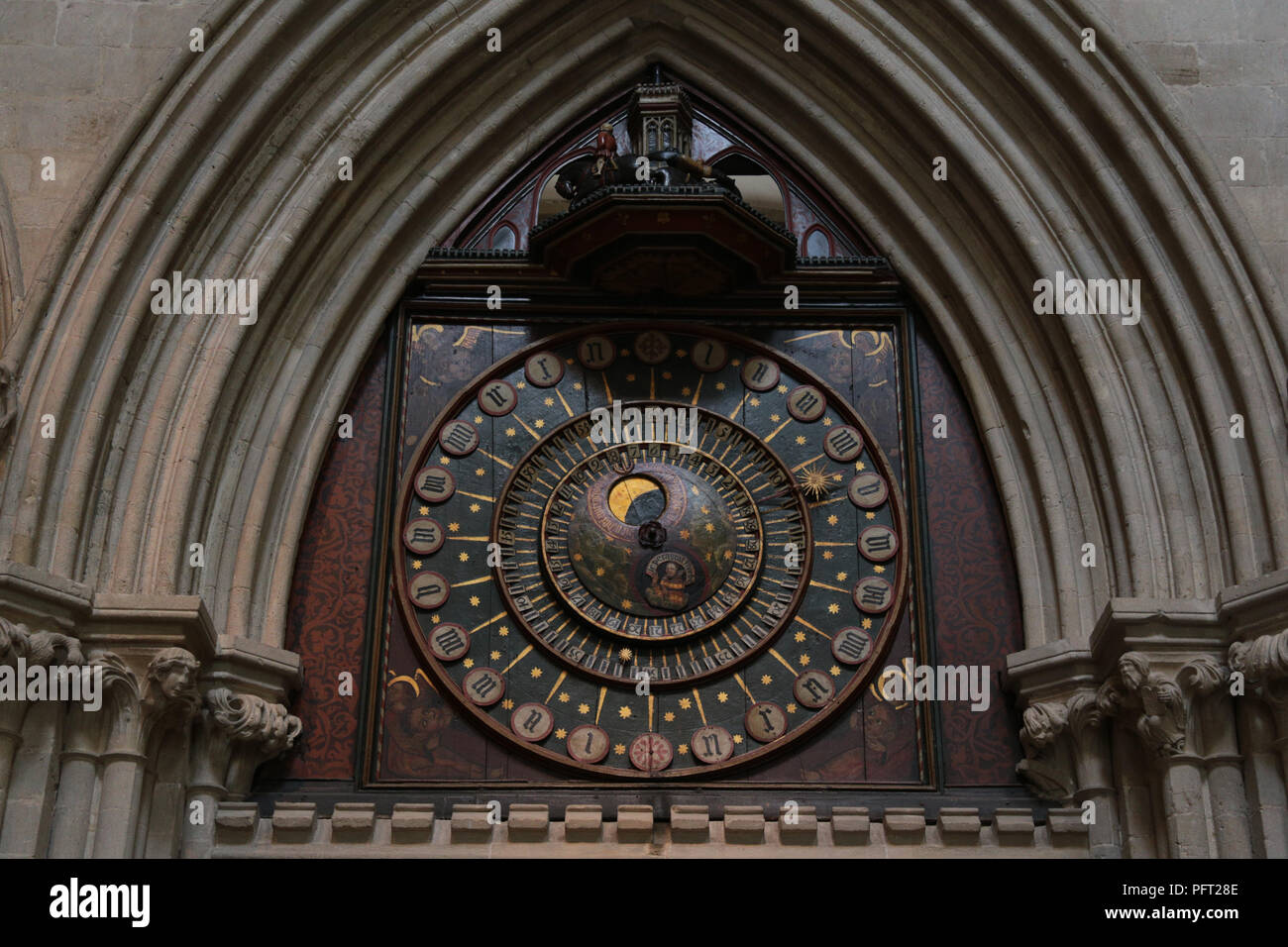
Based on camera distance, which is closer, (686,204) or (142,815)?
(142,815)

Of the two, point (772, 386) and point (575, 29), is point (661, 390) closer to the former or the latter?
point (772, 386)

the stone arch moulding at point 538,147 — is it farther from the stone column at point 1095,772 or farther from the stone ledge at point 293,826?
the stone ledge at point 293,826

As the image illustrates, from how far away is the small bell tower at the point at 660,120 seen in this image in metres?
9.51

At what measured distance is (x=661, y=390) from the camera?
9422mm

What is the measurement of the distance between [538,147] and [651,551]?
236 cm

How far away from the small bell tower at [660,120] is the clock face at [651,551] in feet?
3.13

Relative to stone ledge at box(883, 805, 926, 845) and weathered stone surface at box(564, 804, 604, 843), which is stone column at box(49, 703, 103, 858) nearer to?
weathered stone surface at box(564, 804, 604, 843)

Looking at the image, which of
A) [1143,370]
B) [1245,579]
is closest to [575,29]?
[1143,370]

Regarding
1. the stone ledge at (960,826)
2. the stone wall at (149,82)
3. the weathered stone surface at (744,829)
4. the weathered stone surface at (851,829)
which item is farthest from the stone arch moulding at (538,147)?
the weathered stone surface at (744,829)

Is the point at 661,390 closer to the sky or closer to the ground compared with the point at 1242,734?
closer to the sky
